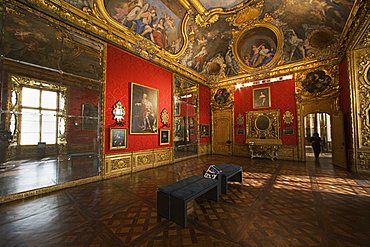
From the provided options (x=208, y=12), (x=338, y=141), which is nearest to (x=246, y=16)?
(x=208, y=12)

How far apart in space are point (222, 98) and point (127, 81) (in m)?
7.77

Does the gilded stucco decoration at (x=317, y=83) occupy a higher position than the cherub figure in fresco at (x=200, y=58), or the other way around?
the cherub figure in fresco at (x=200, y=58)

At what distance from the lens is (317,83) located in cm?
919

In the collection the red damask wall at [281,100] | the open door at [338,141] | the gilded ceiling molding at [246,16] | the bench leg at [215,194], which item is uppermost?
the gilded ceiling molding at [246,16]

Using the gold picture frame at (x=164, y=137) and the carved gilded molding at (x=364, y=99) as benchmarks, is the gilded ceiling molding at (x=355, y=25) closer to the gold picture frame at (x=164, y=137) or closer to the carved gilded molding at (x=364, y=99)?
the carved gilded molding at (x=364, y=99)

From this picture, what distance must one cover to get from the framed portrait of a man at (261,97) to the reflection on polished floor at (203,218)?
666 centimetres

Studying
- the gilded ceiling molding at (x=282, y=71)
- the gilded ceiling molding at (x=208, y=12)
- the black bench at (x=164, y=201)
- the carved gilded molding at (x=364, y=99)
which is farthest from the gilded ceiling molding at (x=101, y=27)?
the carved gilded molding at (x=364, y=99)

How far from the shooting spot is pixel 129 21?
6.81m

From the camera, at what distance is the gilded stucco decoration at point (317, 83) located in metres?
8.77

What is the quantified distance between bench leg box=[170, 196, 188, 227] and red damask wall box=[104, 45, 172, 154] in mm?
4301

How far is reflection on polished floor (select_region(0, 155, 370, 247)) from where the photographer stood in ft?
8.39

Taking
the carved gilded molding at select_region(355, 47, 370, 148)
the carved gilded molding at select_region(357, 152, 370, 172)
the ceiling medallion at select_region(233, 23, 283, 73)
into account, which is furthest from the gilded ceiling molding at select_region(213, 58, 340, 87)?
the carved gilded molding at select_region(357, 152, 370, 172)

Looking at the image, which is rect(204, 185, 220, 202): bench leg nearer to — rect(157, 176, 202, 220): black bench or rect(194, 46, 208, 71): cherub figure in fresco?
rect(157, 176, 202, 220): black bench

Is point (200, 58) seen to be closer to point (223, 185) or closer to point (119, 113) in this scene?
point (119, 113)
